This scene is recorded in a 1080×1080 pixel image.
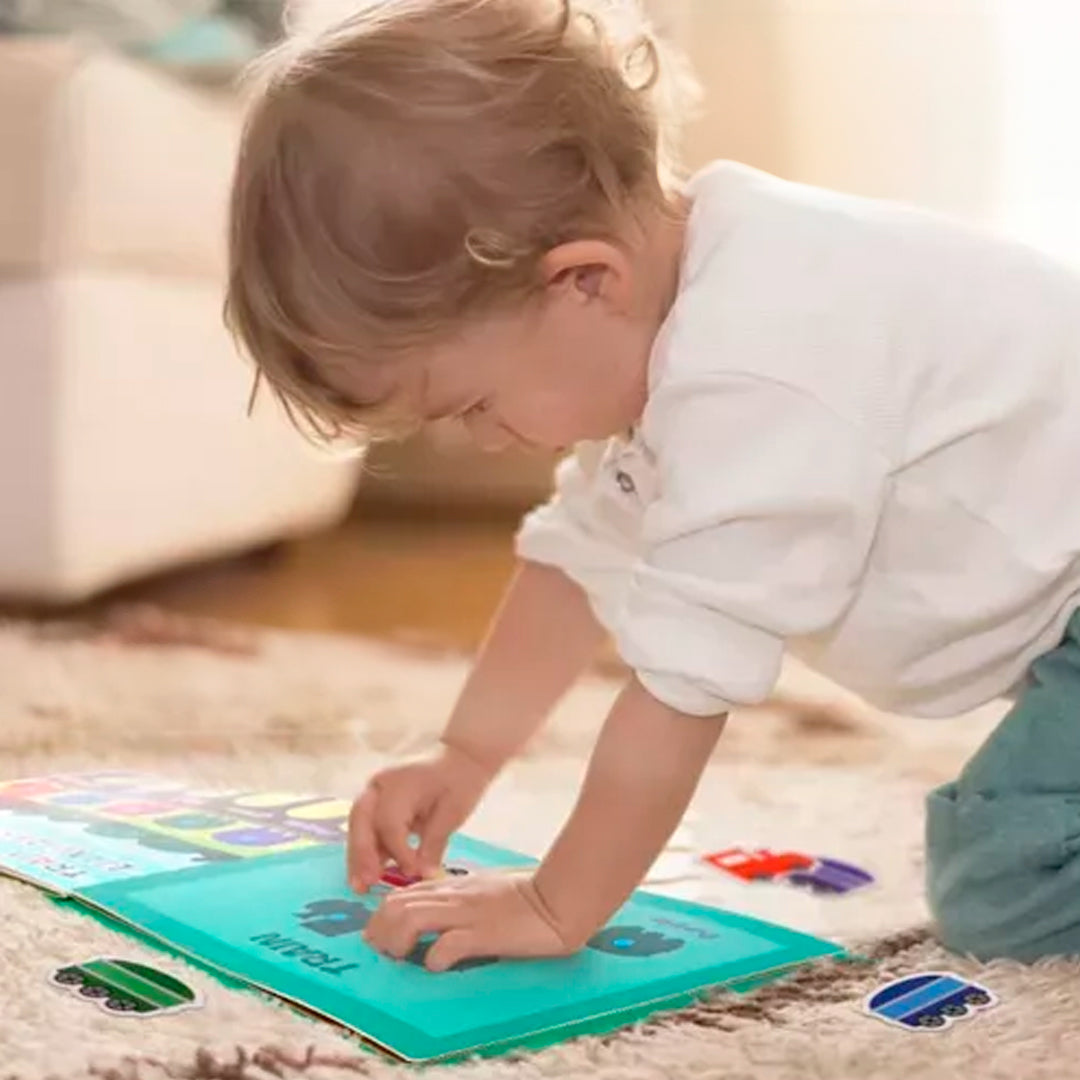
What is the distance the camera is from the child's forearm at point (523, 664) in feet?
3.07

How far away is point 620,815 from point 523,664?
0.68 feet

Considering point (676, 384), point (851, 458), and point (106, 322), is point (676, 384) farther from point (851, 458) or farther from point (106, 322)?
point (106, 322)

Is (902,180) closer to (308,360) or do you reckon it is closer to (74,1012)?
(308,360)

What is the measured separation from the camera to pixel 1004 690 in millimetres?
880

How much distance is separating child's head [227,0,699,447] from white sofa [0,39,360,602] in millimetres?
648

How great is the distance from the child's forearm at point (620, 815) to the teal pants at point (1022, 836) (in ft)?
0.51

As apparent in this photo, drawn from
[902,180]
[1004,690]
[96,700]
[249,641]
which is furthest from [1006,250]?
[902,180]

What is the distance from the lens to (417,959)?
2.46 ft

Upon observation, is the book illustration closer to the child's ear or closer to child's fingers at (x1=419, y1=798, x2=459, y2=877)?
child's fingers at (x1=419, y1=798, x2=459, y2=877)

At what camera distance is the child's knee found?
32.0 inches

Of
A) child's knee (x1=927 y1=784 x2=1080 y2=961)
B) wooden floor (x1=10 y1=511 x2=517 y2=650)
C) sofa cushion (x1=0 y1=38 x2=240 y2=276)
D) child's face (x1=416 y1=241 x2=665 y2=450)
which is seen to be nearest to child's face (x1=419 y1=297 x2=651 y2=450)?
child's face (x1=416 y1=241 x2=665 y2=450)

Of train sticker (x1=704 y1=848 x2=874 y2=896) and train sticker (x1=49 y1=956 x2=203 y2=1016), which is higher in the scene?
train sticker (x1=49 y1=956 x2=203 y2=1016)

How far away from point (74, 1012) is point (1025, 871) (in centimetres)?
40

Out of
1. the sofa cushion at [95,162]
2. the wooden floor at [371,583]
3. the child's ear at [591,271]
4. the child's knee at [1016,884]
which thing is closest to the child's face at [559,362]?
the child's ear at [591,271]
